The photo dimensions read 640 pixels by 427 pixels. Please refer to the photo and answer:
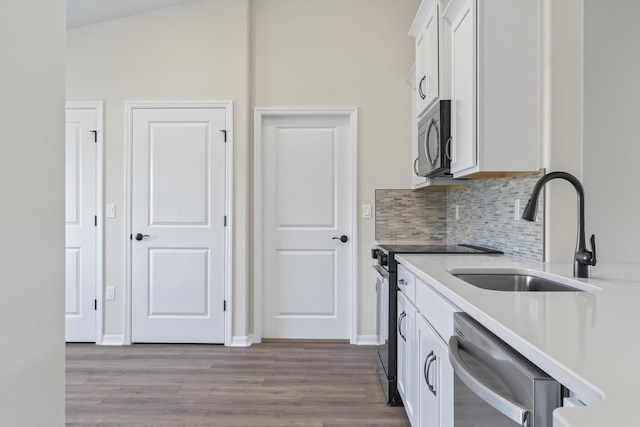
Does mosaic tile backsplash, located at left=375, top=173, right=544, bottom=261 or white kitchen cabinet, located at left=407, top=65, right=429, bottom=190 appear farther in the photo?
white kitchen cabinet, located at left=407, top=65, right=429, bottom=190

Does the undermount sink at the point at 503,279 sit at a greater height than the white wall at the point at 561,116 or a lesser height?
lesser

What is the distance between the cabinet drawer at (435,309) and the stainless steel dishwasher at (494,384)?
4.9 inches

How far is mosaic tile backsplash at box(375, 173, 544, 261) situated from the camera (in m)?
1.97

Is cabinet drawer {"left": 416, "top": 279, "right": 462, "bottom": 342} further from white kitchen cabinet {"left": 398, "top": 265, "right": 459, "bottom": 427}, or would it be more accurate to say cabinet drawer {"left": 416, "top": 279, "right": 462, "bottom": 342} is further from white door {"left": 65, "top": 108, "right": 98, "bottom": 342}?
white door {"left": 65, "top": 108, "right": 98, "bottom": 342}

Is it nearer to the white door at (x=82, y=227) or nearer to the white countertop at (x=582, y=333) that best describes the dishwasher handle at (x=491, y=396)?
the white countertop at (x=582, y=333)

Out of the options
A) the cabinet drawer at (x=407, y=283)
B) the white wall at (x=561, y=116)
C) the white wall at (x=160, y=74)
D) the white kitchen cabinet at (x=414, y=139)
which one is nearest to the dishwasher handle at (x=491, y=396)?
the cabinet drawer at (x=407, y=283)

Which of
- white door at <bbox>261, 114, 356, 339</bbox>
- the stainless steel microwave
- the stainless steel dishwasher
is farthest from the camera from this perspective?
white door at <bbox>261, 114, 356, 339</bbox>

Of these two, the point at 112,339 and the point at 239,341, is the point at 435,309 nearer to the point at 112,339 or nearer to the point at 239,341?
the point at 239,341

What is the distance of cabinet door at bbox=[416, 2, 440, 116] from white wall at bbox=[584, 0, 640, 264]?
735mm

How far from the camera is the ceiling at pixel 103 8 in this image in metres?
3.14

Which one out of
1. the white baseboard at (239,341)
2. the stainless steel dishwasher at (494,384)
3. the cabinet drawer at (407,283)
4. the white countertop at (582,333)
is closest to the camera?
the white countertop at (582,333)

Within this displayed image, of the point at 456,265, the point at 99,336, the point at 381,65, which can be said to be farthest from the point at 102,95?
the point at 456,265

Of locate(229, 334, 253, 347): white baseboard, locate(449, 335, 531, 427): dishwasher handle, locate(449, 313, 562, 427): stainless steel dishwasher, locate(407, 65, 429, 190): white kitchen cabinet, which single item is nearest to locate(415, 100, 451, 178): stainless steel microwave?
locate(407, 65, 429, 190): white kitchen cabinet

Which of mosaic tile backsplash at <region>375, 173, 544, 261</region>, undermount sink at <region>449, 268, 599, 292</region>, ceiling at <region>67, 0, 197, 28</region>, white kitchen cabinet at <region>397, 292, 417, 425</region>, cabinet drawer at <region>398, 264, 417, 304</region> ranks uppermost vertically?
ceiling at <region>67, 0, 197, 28</region>
